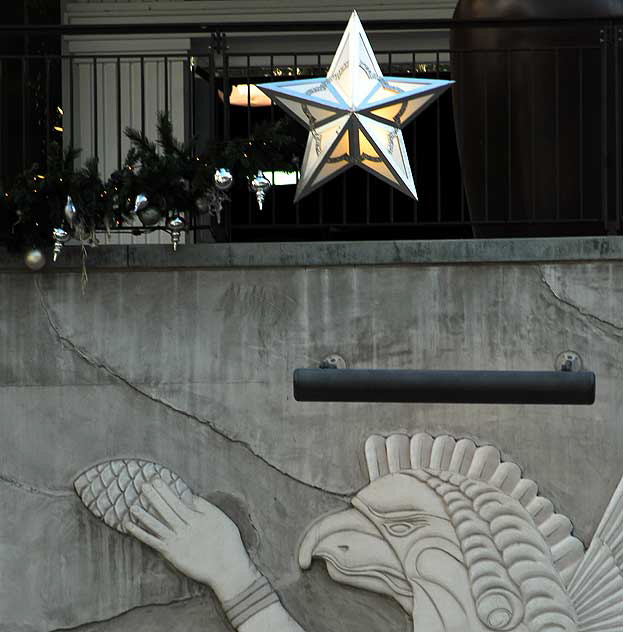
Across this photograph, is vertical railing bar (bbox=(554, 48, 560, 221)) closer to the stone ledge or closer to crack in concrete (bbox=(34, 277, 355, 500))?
the stone ledge

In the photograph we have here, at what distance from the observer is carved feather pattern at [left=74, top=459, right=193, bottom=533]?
857 centimetres

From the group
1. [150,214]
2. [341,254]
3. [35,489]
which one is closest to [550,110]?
[341,254]

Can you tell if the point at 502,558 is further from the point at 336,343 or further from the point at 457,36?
the point at 457,36

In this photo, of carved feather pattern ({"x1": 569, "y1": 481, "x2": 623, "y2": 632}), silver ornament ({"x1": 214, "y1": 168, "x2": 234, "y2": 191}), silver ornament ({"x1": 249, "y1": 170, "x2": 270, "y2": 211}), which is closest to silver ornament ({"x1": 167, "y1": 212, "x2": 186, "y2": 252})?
silver ornament ({"x1": 214, "y1": 168, "x2": 234, "y2": 191})

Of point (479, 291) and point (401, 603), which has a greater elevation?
point (479, 291)

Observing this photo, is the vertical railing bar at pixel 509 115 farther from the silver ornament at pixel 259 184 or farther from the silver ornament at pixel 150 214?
the silver ornament at pixel 150 214

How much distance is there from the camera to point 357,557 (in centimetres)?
848

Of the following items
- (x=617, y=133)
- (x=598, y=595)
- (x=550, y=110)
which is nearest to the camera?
(x=598, y=595)

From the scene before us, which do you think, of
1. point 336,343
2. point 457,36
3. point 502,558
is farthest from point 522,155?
point 502,558

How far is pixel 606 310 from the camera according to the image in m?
8.60

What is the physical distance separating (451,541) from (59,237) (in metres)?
2.51

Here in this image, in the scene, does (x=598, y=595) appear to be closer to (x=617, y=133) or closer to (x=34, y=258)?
(x=617, y=133)

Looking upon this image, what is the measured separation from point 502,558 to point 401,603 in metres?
0.56

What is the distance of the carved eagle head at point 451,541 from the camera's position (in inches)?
331
